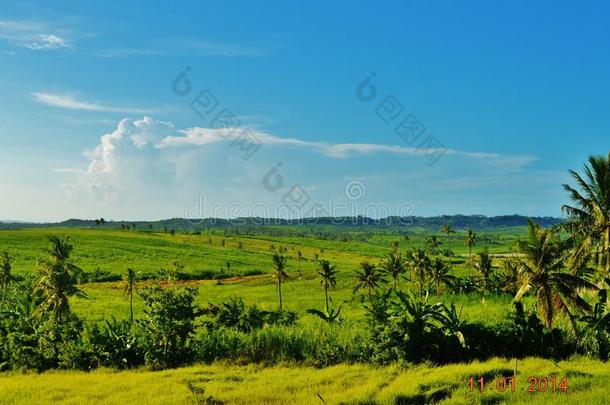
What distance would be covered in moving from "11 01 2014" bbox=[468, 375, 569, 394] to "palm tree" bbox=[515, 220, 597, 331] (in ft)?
26.0

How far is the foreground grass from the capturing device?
50.9ft

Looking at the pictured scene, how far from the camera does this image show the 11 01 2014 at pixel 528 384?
16234mm

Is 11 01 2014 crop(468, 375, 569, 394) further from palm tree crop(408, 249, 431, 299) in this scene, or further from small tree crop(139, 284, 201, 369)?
palm tree crop(408, 249, 431, 299)

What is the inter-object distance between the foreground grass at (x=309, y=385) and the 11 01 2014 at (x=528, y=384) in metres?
0.18

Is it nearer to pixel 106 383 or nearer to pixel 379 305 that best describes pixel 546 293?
pixel 379 305

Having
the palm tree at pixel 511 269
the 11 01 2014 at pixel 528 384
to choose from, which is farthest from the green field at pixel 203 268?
the 11 01 2014 at pixel 528 384

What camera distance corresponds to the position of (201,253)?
156 metres

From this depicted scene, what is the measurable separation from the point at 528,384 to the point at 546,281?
1080 cm

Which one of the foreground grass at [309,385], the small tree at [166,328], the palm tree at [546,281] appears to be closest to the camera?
the foreground grass at [309,385]

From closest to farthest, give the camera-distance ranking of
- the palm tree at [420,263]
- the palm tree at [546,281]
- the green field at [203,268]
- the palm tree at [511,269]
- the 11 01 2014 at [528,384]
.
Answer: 1. the 11 01 2014 at [528,384]
2. the palm tree at [546,281]
3. the palm tree at [511,269]
4. the green field at [203,268]
5. the palm tree at [420,263]

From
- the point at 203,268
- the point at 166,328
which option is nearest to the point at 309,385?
the point at 166,328

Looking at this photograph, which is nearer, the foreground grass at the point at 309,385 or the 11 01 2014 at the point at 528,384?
the foreground grass at the point at 309,385

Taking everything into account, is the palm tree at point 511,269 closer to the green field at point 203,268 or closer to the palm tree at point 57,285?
the green field at point 203,268

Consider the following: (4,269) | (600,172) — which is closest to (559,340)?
(600,172)
